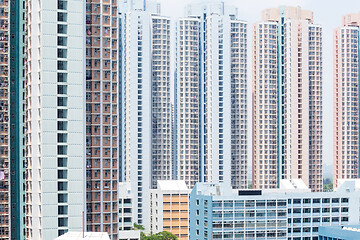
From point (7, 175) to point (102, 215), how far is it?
9.65m

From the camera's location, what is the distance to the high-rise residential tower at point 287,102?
96.4m

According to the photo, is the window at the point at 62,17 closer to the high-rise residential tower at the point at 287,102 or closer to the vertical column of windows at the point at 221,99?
the vertical column of windows at the point at 221,99

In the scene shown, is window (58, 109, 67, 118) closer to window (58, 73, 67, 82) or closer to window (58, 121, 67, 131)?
window (58, 121, 67, 131)

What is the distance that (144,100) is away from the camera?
9138 cm

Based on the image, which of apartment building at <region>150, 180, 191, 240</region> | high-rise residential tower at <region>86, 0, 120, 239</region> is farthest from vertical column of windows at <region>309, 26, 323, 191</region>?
high-rise residential tower at <region>86, 0, 120, 239</region>

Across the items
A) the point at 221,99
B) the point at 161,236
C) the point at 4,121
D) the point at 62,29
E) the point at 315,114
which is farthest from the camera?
the point at 315,114

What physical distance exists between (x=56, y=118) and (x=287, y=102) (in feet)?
201

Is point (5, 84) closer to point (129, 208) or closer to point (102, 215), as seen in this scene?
point (102, 215)

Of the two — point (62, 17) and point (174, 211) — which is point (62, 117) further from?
point (174, 211)

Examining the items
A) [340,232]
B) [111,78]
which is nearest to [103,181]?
[111,78]

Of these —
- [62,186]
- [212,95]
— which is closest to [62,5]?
[62,186]

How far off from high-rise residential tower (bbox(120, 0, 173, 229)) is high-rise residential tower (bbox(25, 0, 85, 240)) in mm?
48016

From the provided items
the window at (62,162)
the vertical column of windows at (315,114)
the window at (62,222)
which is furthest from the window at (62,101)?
the vertical column of windows at (315,114)

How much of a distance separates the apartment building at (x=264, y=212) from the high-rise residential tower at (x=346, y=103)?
31.7m
